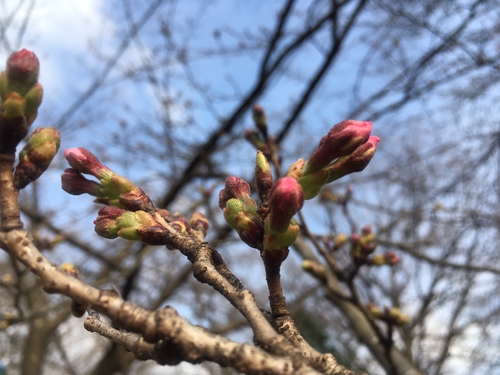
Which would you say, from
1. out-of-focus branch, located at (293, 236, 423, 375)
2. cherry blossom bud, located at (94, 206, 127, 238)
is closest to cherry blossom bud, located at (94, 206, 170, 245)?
cherry blossom bud, located at (94, 206, 127, 238)

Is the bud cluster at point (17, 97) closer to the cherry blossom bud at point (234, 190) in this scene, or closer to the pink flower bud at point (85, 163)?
the pink flower bud at point (85, 163)

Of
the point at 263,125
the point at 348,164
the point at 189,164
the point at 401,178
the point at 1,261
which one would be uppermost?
the point at 401,178

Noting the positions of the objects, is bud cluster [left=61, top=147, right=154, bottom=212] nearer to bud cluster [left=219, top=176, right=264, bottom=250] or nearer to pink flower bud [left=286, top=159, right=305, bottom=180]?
bud cluster [left=219, top=176, right=264, bottom=250]

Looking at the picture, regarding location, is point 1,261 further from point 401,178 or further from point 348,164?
point 348,164

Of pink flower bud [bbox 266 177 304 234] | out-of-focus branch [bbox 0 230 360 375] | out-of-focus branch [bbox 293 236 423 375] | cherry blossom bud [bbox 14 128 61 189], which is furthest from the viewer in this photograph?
out-of-focus branch [bbox 293 236 423 375]

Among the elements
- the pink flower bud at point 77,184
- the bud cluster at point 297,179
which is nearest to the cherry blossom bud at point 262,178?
the bud cluster at point 297,179

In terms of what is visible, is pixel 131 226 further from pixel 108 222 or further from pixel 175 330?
pixel 175 330

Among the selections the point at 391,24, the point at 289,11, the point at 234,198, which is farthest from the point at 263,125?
the point at 391,24
